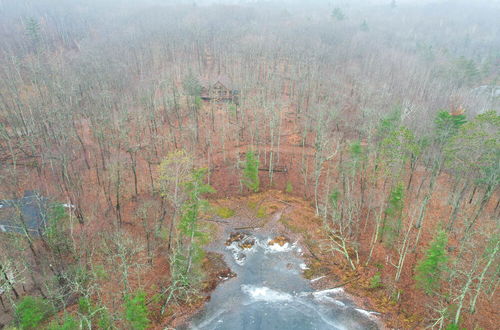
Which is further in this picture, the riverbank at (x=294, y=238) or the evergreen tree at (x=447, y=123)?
the evergreen tree at (x=447, y=123)

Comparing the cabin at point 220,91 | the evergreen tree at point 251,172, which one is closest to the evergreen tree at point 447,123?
the evergreen tree at point 251,172

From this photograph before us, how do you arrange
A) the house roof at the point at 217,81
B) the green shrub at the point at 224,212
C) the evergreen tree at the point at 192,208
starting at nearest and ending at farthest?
the evergreen tree at the point at 192,208 < the green shrub at the point at 224,212 < the house roof at the point at 217,81

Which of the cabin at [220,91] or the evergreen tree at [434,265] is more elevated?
the cabin at [220,91]

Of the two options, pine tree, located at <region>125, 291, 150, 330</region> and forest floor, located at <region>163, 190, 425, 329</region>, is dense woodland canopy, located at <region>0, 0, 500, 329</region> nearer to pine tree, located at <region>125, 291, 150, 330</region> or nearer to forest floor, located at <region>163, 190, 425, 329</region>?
pine tree, located at <region>125, 291, 150, 330</region>

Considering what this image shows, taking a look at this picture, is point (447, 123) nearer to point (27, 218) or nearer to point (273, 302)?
point (273, 302)

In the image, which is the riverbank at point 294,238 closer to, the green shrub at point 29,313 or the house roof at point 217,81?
the green shrub at point 29,313

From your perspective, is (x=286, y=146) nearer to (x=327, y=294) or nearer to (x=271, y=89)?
(x=271, y=89)

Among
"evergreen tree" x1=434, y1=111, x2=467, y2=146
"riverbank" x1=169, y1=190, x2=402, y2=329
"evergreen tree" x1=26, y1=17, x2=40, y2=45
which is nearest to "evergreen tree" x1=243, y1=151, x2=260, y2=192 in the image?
"riverbank" x1=169, y1=190, x2=402, y2=329

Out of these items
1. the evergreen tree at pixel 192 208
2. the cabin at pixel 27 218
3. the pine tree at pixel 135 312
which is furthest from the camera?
the cabin at pixel 27 218

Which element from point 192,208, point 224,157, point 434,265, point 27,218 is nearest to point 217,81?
point 224,157
